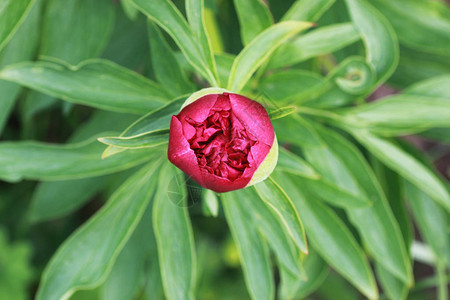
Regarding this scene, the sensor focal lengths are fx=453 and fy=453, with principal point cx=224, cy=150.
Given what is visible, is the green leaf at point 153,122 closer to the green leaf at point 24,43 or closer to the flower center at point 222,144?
the flower center at point 222,144

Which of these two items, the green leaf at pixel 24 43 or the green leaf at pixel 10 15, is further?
the green leaf at pixel 24 43

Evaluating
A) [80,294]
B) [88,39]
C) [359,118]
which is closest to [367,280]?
[359,118]

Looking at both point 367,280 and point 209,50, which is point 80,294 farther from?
point 209,50

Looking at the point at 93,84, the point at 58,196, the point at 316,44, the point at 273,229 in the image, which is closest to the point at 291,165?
the point at 273,229

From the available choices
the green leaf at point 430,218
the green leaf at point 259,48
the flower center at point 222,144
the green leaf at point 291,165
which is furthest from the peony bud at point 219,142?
the green leaf at point 430,218

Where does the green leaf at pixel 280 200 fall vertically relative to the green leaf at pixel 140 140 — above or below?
below

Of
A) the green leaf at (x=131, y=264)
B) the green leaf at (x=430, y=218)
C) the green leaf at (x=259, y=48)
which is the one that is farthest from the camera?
the green leaf at (x=430, y=218)

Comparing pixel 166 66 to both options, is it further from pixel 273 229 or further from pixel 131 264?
pixel 131 264
